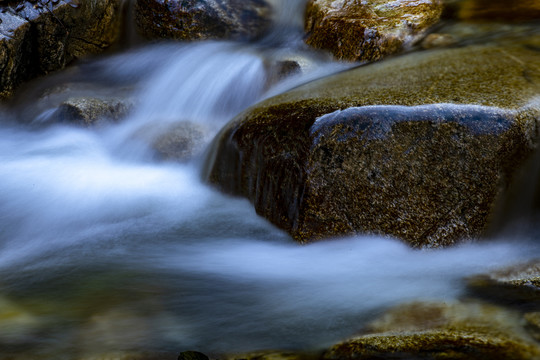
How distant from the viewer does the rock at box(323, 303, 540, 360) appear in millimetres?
2400

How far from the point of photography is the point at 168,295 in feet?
12.1

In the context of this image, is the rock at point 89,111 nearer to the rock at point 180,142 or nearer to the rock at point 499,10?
the rock at point 180,142

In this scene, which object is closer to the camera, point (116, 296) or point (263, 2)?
point (116, 296)

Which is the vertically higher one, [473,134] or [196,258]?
[473,134]

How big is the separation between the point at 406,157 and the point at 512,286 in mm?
1210

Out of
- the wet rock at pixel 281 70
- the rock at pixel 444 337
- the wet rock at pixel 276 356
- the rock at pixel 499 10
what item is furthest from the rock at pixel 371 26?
the wet rock at pixel 276 356

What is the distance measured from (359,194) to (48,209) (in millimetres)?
3398

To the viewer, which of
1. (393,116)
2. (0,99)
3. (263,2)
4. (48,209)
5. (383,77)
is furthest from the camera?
(263,2)

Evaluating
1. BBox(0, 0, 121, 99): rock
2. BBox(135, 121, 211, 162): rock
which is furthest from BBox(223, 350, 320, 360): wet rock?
BBox(0, 0, 121, 99): rock

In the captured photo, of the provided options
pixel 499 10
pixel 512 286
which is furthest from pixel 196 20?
pixel 512 286

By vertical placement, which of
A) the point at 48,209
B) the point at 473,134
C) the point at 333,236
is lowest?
the point at 48,209

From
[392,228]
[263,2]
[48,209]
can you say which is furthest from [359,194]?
[263,2]

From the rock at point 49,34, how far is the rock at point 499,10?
19.1 ft

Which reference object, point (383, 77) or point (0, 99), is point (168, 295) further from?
point (0, 99)
